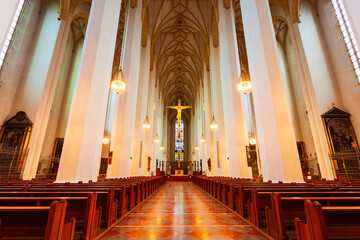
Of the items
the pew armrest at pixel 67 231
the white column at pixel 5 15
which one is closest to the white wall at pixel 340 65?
the pew armrest at pixel 67 231

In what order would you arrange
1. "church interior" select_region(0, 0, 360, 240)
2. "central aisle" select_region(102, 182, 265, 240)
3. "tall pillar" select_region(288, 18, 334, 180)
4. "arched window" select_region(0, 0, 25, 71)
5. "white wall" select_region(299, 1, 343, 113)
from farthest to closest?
"white wall" select_region(299, 1, 343, 113) < "arched window" select_region(0, 0, 25, 71) < "tall pillar" select_region(288, 18, 334, 180) < "central aisle" select_region(102, 182, 265, 240) < "church interior" select_region(0, 0, 360, 240)

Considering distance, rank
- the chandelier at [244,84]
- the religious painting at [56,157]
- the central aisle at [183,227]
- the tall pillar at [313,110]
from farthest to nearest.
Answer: the religious painting at [56,157] → the tall pillar at [313,110] → the chandelier at [244,84] → the central aisle at [183,227]

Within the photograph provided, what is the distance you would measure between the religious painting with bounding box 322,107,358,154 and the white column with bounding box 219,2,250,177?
225 inches

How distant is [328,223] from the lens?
1683mm

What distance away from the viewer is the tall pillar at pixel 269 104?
514 cm

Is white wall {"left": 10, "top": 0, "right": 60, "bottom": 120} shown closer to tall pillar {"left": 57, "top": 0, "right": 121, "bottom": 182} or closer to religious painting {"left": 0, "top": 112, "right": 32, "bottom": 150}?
religious painting {"left": 0, "top": 112, "right": 32, "bottom": 150}

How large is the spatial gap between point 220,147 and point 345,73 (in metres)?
9.25

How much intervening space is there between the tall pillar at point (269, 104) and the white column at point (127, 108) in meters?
6.82

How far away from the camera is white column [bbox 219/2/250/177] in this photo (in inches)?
355

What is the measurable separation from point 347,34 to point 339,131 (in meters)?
6.03

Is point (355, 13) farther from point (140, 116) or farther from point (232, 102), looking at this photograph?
point (140, 116)

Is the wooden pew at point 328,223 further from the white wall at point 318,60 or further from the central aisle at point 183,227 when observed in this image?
the white wall at point 318,60

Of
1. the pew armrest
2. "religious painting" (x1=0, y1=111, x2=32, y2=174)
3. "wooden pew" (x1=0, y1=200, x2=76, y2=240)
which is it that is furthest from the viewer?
"religious painting" (x1=0, y1=111, x2=32, y2=174)

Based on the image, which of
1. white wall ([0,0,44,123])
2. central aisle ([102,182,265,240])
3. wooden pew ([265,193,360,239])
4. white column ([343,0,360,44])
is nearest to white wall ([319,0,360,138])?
white column ([343,0,360,44])
